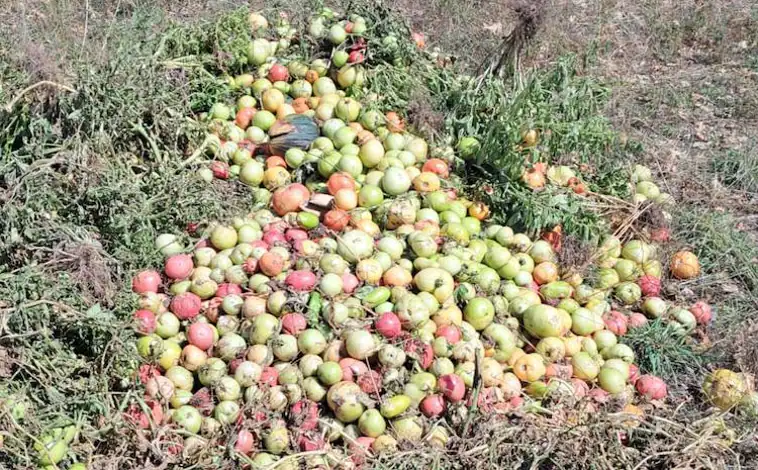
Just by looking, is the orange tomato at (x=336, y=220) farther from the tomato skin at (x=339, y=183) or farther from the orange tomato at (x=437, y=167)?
the orange tomato at (x=437, y=167)

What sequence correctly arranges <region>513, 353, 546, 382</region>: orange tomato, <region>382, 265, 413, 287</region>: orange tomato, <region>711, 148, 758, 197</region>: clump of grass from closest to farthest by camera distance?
<region>513, 353, 546, 382</region>: orange tomato, <region>382, 265, 413, 287</region>: orange tomato, <region>711, 148, 758, 197</region>: clump of grass

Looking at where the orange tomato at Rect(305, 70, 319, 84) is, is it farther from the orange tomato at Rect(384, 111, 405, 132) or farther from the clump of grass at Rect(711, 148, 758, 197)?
the clump of grass at Rect(711, 148, 758, 197)

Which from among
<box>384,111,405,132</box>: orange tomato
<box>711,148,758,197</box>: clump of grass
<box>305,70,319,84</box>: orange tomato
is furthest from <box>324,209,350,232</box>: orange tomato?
<box>711,148,758,197</box>: clump of grass

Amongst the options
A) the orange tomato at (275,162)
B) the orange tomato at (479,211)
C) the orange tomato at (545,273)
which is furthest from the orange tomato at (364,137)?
the orange tomato at (545,273)

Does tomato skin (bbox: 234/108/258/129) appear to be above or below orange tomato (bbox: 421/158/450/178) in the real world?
below

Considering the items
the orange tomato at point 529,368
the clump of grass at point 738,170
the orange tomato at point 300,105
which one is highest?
the clump of grass at point 738,170

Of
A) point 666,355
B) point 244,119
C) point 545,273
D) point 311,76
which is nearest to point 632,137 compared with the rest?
point 545,273

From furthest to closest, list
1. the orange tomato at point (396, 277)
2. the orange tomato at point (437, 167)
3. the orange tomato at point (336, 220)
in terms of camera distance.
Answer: the orange tomato at point (437, 167) → the orange tomato at point (336, 220) → the orange tomato at point (396, 277)

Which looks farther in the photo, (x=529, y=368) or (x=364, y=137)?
(x=364, y=137)

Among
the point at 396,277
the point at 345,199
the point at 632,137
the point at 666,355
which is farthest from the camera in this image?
the point at 632,137

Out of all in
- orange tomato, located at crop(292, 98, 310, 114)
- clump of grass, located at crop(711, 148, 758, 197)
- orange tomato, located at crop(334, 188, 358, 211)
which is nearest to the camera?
orange tomato, located at crop(334, 188, 358, 211)

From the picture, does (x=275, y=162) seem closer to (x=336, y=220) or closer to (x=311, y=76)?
(x=336, y=220)

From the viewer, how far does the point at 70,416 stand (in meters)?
3.41

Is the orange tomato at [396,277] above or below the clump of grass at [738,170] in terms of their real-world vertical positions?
below
